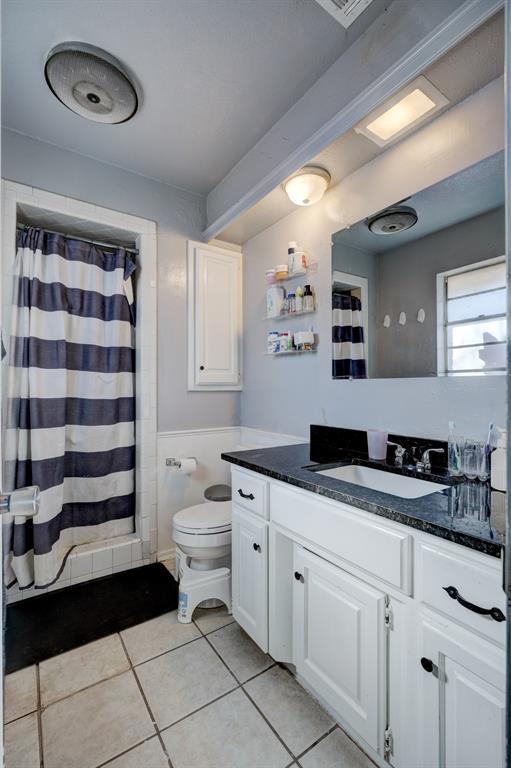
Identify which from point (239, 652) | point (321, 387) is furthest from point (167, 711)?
point (321, 387)

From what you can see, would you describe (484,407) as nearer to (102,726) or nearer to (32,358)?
(102,726)

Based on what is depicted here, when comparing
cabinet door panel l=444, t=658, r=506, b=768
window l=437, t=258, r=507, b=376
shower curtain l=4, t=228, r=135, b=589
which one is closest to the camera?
cabinet door panel l=444, t=658, r=506, b=768

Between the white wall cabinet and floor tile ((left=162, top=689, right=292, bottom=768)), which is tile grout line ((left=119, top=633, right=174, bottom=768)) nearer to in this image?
floor tile ((left=162, top=689, right=292, bottom=768))

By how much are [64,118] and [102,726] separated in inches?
103

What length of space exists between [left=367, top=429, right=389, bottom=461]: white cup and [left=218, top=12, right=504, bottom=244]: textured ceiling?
127cm

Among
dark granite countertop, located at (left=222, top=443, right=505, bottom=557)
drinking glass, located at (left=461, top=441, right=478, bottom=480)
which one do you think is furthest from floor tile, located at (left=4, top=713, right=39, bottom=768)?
drinking glass, located at (left=461, top=441, right=478, bottom=480)

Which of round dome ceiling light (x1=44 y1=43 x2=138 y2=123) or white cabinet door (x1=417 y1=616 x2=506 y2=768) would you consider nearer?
white cabinet door (x1=417 y1=616 x2=506 y2=768)

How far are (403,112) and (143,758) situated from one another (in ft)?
8.08

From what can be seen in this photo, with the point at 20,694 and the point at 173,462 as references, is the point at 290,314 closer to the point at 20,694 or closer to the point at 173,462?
the point at 173,462

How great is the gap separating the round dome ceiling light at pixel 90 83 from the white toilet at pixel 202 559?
→ 2.02 metres

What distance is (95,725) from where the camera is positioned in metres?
1.24

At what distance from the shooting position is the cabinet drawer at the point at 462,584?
0.76m

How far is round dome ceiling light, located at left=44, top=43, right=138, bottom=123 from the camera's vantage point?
1405 mm

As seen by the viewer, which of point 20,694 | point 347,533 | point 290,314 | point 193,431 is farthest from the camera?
point 193,431
